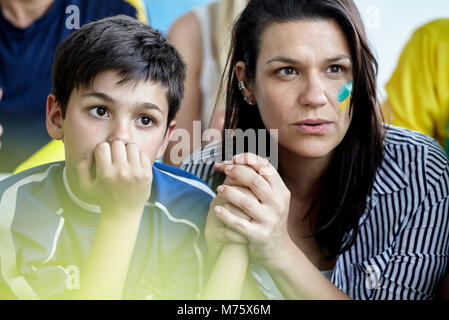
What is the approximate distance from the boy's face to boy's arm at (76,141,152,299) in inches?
0.8

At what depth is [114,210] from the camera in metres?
0.56

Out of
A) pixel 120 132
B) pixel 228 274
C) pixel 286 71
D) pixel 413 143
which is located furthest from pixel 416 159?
pixel 120 132

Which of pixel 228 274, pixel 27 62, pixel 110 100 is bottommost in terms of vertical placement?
pixel 228 274

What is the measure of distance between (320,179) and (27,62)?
0.56 metres

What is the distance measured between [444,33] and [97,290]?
77 cm

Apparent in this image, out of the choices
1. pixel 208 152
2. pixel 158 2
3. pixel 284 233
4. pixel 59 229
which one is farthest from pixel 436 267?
pixel 158 2

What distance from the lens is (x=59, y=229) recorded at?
60 cm

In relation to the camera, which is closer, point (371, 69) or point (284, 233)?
point (284, 233)

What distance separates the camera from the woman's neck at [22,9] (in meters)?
0.94

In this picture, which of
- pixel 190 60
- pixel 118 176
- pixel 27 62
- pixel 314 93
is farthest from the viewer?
pixel 190 60

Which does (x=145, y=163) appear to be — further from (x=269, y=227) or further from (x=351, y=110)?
(x=351, y=110)

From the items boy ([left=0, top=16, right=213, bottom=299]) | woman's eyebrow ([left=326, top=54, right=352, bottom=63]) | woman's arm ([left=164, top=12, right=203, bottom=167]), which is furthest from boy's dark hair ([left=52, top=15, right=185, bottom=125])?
woman's arm ([left=164, top=12, right=203, bottom=167])

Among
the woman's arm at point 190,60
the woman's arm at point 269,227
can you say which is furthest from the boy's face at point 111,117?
the woman's arm at point 190,60
